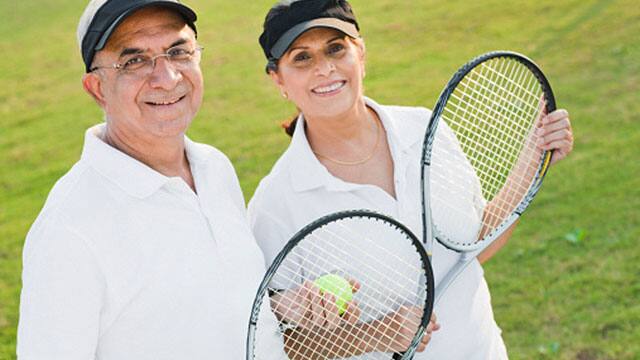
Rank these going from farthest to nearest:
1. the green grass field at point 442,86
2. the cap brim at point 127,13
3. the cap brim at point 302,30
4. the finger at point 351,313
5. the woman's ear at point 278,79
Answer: the green grass field at point 442,86
the woman's ear at point 278,79
the cap brim at point 302,30
the finger at point 351,313
the cap brim at point 127,13

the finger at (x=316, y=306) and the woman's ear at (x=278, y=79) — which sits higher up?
the woman's ear at (x=278, y=79)

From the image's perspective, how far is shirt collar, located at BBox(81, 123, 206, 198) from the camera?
8.75 feet

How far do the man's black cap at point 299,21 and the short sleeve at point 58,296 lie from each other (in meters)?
1.02

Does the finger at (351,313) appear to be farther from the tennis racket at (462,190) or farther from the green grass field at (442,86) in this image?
the green grass field at (442,86)

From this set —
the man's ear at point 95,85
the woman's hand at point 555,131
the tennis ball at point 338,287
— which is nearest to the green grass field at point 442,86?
the woman's hand at point 555,131

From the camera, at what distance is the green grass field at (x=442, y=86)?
19.1ft

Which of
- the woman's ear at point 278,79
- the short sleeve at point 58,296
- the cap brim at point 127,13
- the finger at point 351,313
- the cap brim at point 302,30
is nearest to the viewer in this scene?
the short sleeve at point 58,296

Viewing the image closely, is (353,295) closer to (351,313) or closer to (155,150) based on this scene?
(351,313)

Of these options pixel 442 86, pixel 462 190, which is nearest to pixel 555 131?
pixel 462 190


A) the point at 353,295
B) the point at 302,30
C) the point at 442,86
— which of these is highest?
the point at 302,30

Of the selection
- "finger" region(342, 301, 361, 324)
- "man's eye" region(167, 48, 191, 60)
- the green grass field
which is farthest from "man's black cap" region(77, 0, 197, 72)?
the green grass field

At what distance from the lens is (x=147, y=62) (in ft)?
8.91

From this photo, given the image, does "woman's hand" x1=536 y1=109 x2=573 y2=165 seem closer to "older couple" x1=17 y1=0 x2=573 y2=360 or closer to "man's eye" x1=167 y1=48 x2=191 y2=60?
"older couple" x1=17 y1=0 x2=573 y2=360

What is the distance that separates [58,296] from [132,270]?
225mm
